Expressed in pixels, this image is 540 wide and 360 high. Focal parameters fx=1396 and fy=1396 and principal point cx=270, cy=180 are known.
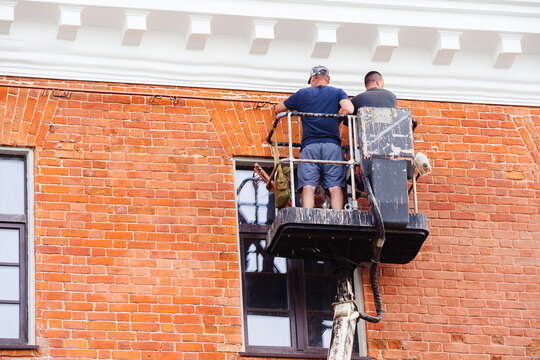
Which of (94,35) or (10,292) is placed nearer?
(10,292)

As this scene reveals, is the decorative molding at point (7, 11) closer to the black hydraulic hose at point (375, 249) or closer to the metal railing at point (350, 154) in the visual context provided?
the metal railing at point (350, 154)

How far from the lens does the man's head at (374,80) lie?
13.6 m

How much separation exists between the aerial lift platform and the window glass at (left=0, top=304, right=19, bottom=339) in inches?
94.1

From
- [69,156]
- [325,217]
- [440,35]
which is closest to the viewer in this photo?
[325,217]

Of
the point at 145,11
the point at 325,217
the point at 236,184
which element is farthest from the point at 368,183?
the point at 145,11

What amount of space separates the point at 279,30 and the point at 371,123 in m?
1.74

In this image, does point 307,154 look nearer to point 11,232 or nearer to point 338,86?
point 338,86

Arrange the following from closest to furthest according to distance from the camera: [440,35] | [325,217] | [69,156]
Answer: [325,217] < [69,156] < [440,35]

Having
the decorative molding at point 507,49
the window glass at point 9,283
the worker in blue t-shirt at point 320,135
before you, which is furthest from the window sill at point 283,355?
the decorative molding at point 507,49

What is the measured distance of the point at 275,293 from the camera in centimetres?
1330

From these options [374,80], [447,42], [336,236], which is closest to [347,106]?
[374,80]

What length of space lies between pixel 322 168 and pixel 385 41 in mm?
1771

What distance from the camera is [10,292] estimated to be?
12.7 meters

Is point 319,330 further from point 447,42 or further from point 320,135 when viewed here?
point 447,42
